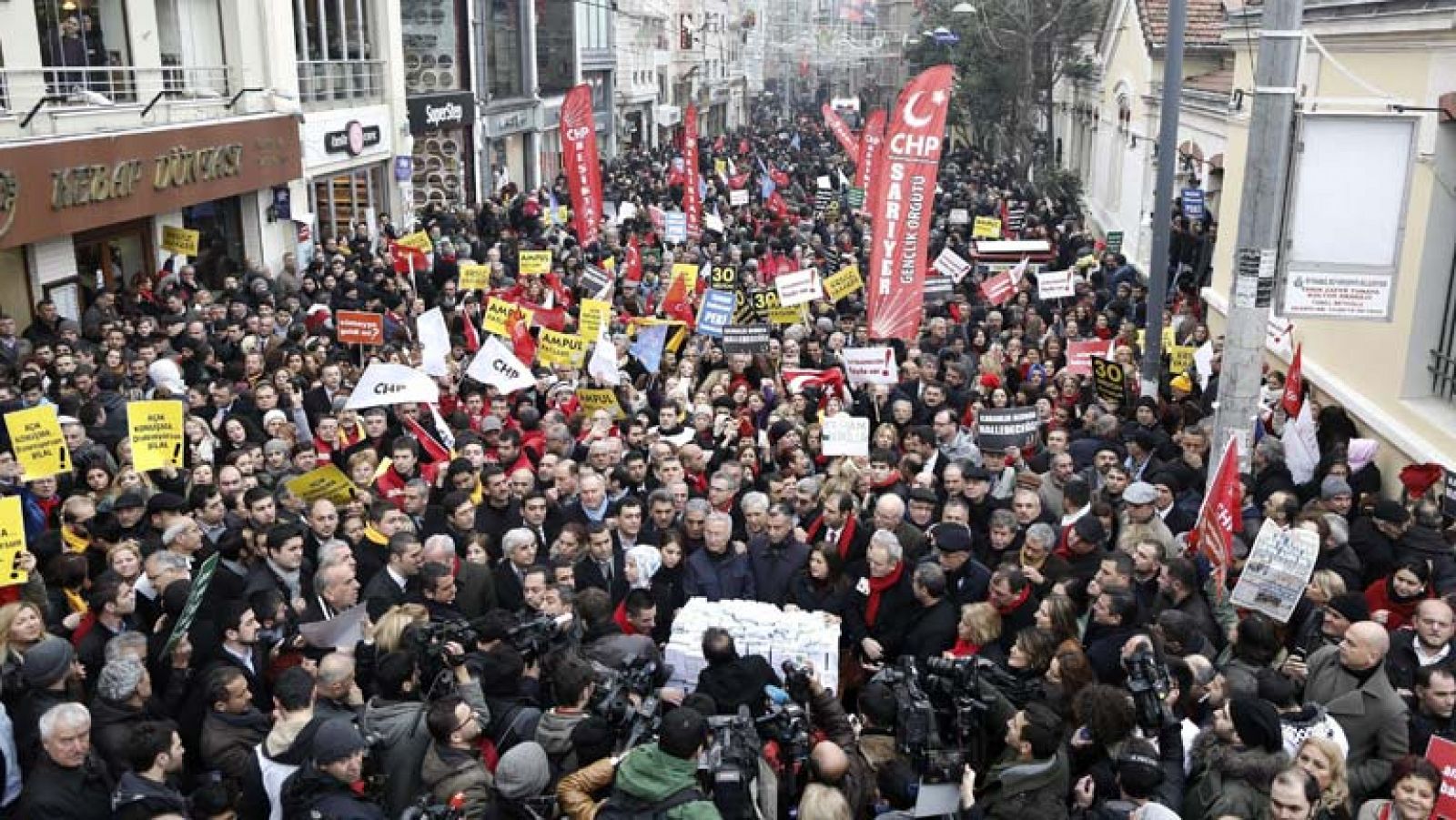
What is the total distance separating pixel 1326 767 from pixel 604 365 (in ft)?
27.4

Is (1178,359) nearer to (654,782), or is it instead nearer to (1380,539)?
(1380,539)

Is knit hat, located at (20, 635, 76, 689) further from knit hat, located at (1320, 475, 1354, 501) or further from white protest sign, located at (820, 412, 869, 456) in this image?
knit hat, located at (1320, 475, 1354, 501)

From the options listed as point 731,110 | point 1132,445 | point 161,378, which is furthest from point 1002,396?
point 731,110

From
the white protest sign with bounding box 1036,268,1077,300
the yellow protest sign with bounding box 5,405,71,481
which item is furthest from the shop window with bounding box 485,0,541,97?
the yellow protest sign with bounding box 5,405,71,481

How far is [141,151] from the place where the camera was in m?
17.6

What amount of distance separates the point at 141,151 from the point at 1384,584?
1587cm

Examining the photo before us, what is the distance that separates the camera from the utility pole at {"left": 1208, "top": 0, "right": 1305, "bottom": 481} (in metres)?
7.89

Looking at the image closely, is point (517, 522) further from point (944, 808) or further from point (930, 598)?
point (944, 808)

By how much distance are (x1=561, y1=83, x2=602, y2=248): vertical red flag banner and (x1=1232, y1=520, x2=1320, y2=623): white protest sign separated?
597 inches

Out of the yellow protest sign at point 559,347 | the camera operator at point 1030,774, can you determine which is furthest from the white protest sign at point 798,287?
the camera operator at point 1030,774

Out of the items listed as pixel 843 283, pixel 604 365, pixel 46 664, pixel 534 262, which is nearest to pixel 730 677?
pixel 46 664

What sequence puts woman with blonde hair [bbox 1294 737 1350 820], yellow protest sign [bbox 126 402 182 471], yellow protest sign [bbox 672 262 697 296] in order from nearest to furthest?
1. woman with blonde hair [bbox 1294 737 1350 820]
2. yellow protest sign [bbox 126 402 182 471]
3. yellow protest sign [bbox 672 262 697 296]

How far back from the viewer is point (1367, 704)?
5.96 meters

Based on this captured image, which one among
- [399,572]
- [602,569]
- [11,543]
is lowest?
[602,569]
